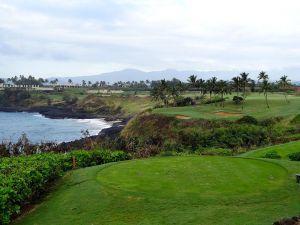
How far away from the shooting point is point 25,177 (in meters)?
19.4

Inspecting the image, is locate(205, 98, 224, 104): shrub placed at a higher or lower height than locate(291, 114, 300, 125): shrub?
higher

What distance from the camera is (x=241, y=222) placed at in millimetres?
15656

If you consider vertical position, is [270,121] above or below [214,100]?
below

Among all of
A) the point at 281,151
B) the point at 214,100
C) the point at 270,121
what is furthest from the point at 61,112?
the point at 281,151

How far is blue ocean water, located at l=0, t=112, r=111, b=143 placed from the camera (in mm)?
97125

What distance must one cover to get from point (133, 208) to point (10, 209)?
5.02m

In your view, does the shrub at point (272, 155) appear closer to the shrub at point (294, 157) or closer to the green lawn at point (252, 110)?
the shrub at point (294, 157)

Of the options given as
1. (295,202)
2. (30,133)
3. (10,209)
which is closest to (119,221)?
(10,209)

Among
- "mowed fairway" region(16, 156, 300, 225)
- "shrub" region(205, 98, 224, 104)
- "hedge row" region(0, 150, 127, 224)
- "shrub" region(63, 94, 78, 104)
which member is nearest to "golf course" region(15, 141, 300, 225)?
"mowed fairway" region(16, 156, 300, 225)

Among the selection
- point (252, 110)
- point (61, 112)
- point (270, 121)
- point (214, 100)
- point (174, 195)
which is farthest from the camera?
point (61, 112)

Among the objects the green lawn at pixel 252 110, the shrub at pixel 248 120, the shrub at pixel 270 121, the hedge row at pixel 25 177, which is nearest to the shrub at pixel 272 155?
the hedge row at pixel 25 177

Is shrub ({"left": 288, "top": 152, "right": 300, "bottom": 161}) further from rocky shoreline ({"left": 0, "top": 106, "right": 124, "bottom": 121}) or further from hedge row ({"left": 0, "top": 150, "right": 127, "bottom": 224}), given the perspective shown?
rocky shoreline ({"left": 0, "top": 106, "right": 124, "bottom": 121})

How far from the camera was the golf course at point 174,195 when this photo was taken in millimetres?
16953

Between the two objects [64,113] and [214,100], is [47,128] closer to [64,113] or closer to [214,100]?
[64,113]
